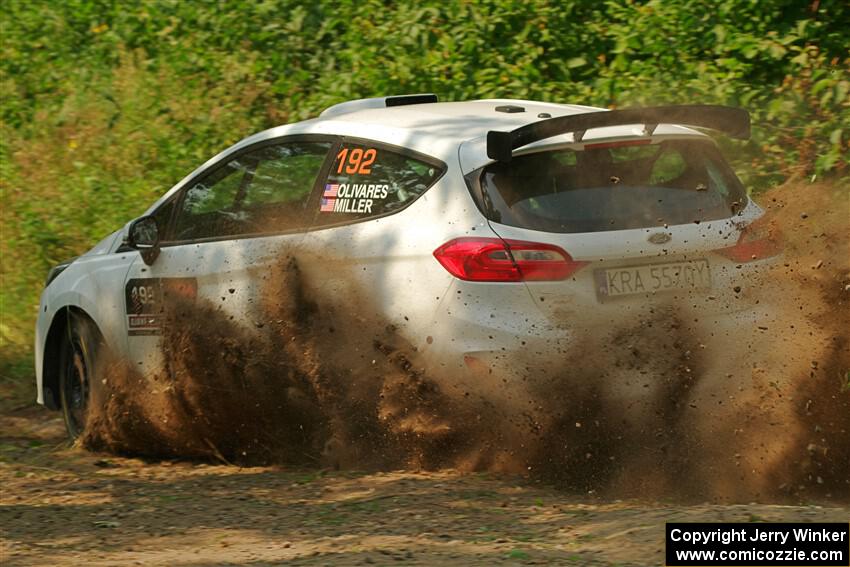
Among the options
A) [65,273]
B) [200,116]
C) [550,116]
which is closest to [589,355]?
[550,116]

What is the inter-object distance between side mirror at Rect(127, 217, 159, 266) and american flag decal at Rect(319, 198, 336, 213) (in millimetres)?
1204

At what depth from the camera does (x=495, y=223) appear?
5.65 m

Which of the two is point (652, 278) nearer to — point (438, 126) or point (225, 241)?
point (438, 126)

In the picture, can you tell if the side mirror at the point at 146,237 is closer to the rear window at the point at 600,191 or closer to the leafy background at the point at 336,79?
the rear window at the point at 600,191

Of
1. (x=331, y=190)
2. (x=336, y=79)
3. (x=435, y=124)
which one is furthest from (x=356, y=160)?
(x=336, y=79)

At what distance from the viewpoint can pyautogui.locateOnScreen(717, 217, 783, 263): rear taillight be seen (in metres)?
5.82

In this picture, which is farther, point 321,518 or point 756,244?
point 756,244

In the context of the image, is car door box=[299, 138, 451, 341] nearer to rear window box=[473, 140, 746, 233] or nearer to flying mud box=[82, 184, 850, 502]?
flying mud box=[82, 184, 850, 502]

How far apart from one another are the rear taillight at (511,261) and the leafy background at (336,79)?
358 centimetres

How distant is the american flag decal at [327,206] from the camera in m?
6.36

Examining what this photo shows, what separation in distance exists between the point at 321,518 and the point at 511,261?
1.35 metres

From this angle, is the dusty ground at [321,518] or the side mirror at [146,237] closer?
the dusty ground at [321,518]

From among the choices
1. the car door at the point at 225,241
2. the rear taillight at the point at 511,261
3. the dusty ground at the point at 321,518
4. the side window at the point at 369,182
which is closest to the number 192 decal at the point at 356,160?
the side window at the point at 369,182

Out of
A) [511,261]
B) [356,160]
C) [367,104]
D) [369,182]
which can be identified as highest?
[367,104]
